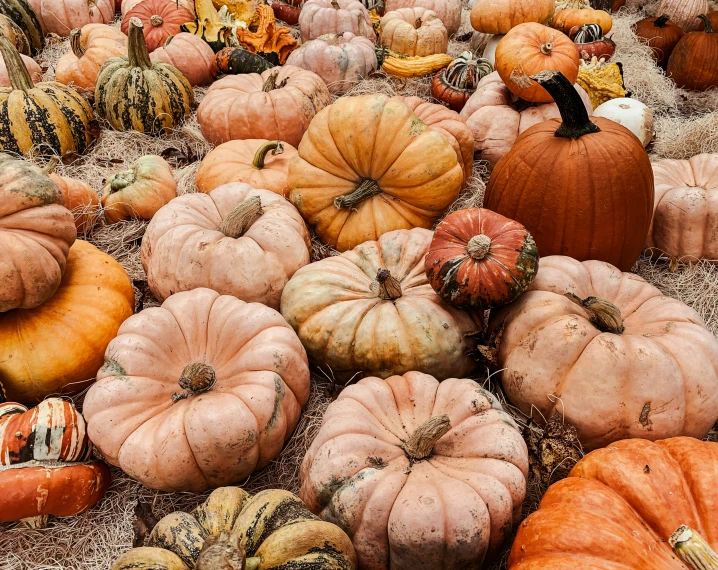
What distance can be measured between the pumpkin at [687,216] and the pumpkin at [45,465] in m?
3.60

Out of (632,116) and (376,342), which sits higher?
(632,116)

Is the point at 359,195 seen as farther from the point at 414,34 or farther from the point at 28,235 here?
the point at 414,34

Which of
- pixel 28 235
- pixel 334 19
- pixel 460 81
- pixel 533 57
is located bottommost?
pixel 28 235

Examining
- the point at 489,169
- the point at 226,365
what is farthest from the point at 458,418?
the point at 489,169

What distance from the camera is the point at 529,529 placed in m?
2.03

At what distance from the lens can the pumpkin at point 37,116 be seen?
171 inches

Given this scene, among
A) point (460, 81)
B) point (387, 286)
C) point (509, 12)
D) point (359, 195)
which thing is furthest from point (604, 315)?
point (509, 12)

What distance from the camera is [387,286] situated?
2.93 meters

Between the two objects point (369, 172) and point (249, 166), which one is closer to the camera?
point (369, 172)

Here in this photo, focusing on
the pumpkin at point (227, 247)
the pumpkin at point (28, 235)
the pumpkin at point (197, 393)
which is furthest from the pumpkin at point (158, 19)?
the pumpkin at point (197, 393)

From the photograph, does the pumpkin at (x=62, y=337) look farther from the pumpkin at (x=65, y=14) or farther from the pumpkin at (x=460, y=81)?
the pumpkin at (x=65, y=14)

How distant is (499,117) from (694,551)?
11.8 feet

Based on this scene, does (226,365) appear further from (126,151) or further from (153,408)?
(126,151)

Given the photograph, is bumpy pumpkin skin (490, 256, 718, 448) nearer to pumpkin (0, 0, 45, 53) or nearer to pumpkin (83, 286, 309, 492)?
pumpkin (83, 286, 309, 492)
